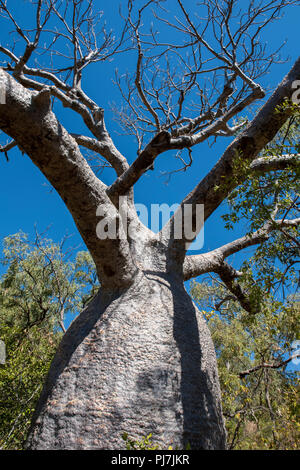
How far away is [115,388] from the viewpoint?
1.94 metres

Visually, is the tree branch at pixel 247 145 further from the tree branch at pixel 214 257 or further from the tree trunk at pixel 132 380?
the tree trunk at pixel 132 380

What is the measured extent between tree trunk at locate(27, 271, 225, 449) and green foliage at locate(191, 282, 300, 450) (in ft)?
1.97

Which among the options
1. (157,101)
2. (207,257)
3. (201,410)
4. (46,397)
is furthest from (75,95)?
(201,410)

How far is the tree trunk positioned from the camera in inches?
72.1

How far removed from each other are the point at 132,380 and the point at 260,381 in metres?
2.80

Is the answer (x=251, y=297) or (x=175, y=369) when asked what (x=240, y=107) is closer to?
(x=251, y=297)

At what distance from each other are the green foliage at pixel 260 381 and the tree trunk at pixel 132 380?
0.60 metres

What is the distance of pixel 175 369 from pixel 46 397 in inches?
35.6

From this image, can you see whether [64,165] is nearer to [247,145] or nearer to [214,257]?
[247,145]

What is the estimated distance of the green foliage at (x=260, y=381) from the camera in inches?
109

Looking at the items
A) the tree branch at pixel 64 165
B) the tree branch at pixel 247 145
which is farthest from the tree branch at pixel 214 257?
the tree branch at pixel 64 165

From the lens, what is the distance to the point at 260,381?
4.10 metres

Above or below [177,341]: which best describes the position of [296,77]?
above

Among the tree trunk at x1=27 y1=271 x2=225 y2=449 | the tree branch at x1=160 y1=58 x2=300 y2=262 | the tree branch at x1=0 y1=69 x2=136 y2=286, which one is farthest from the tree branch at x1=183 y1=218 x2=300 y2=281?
the tree branch at x1=0 y1=69 x2=136 y2=286
